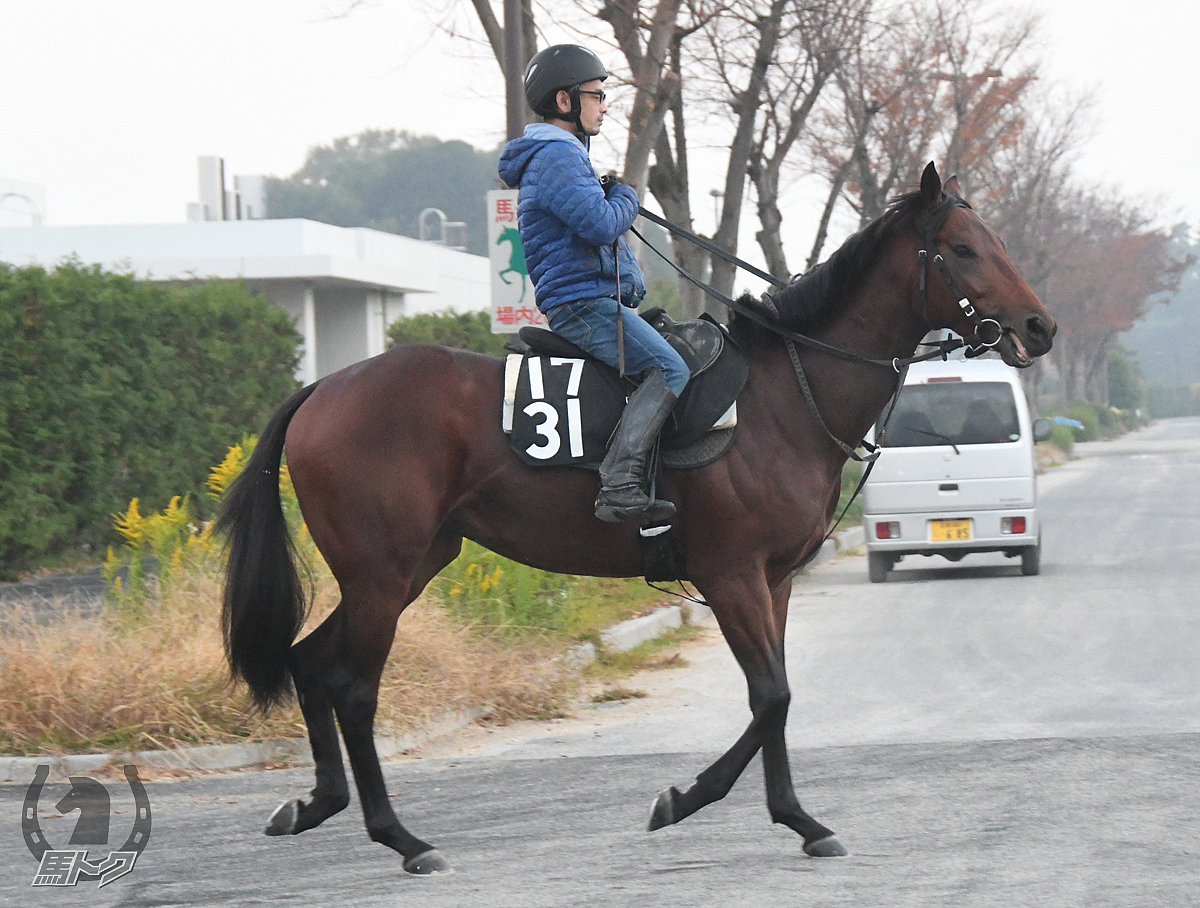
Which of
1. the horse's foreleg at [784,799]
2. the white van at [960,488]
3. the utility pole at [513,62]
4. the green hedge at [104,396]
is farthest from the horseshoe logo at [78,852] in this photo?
the white van at [960,488]

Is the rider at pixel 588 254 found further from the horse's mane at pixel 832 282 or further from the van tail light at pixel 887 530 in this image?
the van tail light at pixel 887 530

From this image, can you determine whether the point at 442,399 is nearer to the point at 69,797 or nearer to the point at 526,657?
the point at 69,797

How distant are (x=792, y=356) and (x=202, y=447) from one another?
12.8 metres

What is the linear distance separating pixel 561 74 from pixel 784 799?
114 inches

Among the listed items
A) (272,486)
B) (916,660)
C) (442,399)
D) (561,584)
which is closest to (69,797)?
(272,486)

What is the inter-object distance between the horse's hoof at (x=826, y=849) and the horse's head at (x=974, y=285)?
191 cm

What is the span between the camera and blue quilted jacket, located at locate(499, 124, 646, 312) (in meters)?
5.55

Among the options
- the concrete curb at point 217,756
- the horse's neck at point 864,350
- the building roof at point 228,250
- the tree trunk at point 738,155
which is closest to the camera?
the horse's neck at point 864,350

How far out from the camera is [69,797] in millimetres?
6359

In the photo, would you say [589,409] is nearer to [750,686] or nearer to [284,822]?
[750,686]

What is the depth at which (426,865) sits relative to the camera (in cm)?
517

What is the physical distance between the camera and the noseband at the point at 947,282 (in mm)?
5645

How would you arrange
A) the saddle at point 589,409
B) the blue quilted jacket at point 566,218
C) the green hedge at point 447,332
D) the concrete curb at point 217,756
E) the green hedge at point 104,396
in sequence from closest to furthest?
the blue quilted jacket at point 566,218 < the saddle at point 589,409 < the concrete curb at point 217,756 < the green hedge at point 104,396 < the green hedge at point 447,332

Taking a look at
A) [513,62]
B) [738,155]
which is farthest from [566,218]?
[738,155]
